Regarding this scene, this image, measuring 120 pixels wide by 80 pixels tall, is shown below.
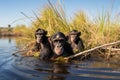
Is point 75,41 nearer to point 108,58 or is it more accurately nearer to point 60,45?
point 108,58

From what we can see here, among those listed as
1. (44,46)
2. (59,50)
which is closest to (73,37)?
(44,46)

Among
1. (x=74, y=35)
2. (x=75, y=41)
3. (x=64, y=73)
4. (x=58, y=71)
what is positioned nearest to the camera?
(x=64, y=73)

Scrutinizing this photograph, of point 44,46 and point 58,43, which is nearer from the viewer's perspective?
point 58,43

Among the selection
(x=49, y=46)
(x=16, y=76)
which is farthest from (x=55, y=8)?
(x=16, y=76)

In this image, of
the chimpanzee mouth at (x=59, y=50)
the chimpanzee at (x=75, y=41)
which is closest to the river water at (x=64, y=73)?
the chimpanzee mouth at (x=59, y=50)

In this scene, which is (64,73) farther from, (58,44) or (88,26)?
(88,26)

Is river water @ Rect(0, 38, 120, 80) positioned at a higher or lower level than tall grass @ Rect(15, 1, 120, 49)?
lower

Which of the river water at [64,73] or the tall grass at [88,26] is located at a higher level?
the tall grass at [88,26]

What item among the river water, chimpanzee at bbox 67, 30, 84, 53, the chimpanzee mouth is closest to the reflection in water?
the river water

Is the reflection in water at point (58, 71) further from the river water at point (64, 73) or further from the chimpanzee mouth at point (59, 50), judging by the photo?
the chimpanzee mouth at point (59, 50)

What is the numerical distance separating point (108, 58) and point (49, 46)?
6.59ft

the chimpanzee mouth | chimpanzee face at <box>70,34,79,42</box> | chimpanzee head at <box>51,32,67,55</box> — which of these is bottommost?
the chimpanzee mouth

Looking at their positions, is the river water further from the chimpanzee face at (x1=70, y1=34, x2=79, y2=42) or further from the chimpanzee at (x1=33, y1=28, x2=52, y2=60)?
the chimpanzee face at (x1=70, y1=34, x2=79, y2=42)

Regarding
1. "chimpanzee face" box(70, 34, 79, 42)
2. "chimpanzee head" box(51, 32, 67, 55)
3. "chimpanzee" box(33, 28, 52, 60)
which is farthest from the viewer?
"chimpanzee face" box(70, 34, 79, 42)
